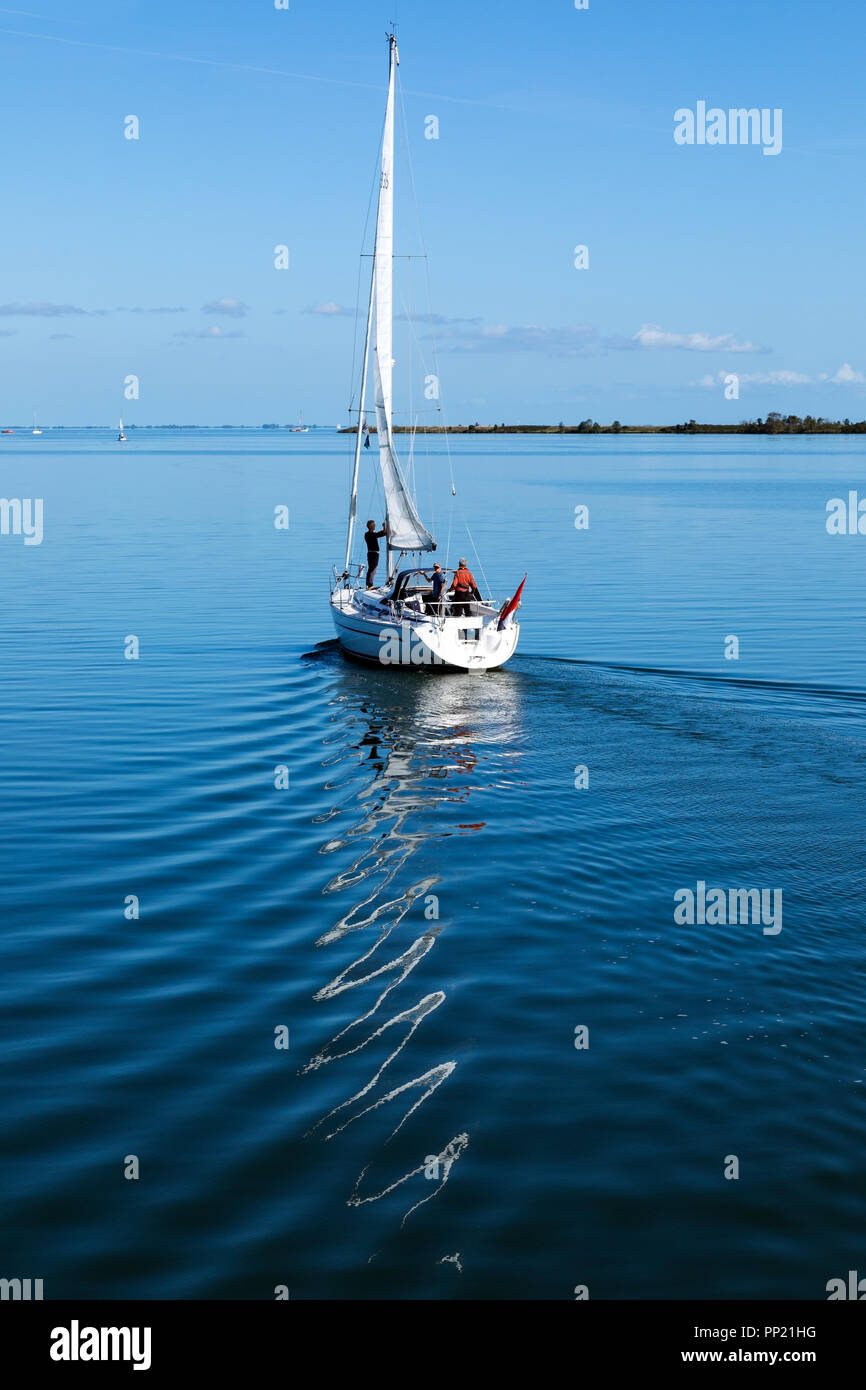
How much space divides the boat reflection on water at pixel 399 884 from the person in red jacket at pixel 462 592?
6.50 ft

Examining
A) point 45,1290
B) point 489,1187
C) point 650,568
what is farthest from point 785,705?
point 650,568

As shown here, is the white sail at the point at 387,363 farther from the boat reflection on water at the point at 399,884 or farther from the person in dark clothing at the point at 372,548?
the boat reflection on water at the point at 399,884

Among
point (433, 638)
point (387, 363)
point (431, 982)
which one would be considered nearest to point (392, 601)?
point (433, 638)

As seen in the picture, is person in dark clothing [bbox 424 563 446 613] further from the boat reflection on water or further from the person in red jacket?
the boat reflection on water

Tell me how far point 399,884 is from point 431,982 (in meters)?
3.52

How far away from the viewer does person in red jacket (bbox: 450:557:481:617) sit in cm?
3434

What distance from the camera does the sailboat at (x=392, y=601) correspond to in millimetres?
33188

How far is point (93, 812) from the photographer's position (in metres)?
21.0

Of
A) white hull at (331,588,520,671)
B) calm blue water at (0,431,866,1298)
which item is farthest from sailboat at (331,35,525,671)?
calm blue water at (0,431,866,1298)

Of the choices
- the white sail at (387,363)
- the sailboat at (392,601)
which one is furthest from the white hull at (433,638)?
the white sail at (387,363)

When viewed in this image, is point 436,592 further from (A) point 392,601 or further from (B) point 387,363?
(B) point 387,363

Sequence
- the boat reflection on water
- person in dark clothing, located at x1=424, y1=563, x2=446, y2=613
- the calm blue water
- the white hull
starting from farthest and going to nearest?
person in dark clothing, located at x1=424, y1=563, x2=446, y2=613 < the white hull < the boat reflection on water < the calm blue water

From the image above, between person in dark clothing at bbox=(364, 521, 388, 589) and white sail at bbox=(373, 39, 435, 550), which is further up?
white sail at bbox=(373, 39, 435, 550)

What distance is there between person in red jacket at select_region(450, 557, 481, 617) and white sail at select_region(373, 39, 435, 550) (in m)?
5.51
